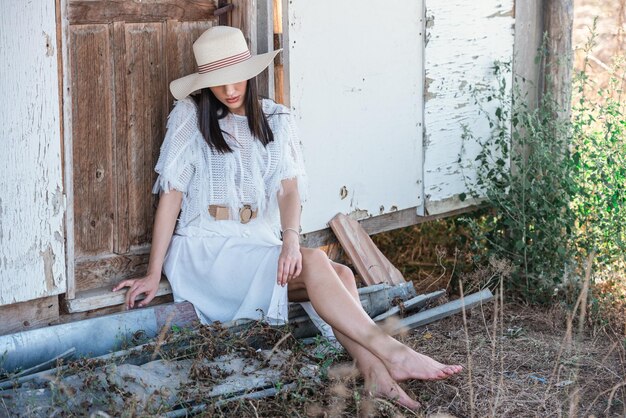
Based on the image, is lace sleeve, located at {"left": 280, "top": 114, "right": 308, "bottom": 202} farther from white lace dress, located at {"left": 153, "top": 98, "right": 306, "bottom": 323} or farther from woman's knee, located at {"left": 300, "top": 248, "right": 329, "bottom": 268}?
woman's knee, located at {"left": 300, "top": 248, "right": 329, "bottom": 268}

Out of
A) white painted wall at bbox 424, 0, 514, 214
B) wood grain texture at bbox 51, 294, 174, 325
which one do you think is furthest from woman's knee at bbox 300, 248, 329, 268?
white painted wall at bbox 424, 0, 514, 214

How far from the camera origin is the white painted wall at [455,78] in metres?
6.00

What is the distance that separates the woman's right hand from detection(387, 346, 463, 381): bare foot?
1.16m

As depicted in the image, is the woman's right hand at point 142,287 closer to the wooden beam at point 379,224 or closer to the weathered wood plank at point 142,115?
the weathered wood plank at point 142,115

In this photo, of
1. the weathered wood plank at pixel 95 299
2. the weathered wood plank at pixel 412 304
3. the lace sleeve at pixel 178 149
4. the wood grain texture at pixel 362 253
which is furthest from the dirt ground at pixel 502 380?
the lace sleeve at pixel 178 149

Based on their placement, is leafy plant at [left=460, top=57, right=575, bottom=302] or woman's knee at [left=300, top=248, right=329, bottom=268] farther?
leafy plant at [left=460, top=57, right=575, bottom=302]

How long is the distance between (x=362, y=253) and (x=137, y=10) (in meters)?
1.96

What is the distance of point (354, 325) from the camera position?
4.27m

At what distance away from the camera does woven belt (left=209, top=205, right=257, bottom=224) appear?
4656 mm

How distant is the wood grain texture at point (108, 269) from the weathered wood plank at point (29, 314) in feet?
0.82

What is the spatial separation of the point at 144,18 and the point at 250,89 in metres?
0.60

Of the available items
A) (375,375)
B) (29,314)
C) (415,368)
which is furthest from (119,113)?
(415,368)

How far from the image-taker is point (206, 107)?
4566mm

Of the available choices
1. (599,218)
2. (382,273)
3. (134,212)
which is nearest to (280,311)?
(134,212)
